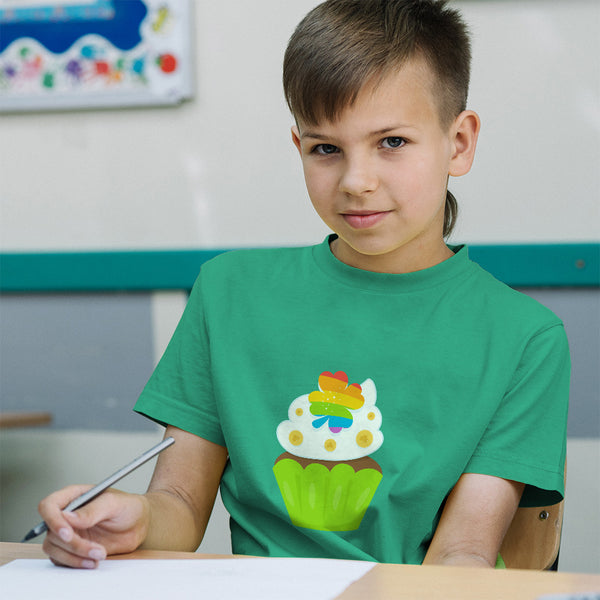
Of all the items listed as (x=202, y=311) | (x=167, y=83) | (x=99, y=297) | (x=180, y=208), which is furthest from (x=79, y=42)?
(x=202, y=311)

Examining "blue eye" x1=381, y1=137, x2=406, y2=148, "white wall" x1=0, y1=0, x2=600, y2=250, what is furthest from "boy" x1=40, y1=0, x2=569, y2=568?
"white wall" x1=0, y1=0, x2=600, y2=250

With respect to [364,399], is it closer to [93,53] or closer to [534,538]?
[534,538]

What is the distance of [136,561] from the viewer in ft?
2.23

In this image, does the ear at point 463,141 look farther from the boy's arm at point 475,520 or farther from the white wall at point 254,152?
the white wall at point 254,152

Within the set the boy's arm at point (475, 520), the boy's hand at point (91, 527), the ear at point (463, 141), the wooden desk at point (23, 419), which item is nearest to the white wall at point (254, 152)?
the wooden desk at point (23, 419)

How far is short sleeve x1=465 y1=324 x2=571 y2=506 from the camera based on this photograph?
2.77ft

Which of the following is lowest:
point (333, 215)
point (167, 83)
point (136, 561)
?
point (136, 561)

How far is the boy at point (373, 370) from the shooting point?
0.85 metres

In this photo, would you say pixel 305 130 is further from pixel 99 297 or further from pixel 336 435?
pixel 99 297

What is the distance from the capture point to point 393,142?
868 millimetres

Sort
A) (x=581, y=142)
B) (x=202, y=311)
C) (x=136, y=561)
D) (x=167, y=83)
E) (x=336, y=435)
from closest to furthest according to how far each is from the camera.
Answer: (x=136, y=561)
(x=336, y=435)
(x=202, y=311)
(x=581, y=142)
(x=167, y=83)

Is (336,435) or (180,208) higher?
(180,208)

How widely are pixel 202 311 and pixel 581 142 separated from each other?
94 centimetres

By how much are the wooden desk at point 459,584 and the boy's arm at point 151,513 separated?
0.23m
